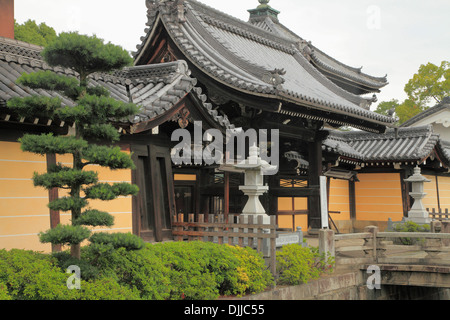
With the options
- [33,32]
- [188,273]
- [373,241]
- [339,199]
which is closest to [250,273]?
[188,273]

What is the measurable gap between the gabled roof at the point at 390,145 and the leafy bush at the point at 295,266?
420 inches

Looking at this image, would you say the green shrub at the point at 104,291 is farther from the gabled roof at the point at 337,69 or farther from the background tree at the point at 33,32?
the background tree at the point at 33,32

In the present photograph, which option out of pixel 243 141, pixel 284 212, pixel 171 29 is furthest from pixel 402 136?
pixel 171 29

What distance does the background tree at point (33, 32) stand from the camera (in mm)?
29141

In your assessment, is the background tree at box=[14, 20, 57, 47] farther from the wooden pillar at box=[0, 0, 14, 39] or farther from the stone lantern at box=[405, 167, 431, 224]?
the stone lantern at box=[405, 167, 431, 224]

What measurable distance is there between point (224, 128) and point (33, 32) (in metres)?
21.7

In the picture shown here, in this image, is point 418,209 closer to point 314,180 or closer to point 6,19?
point 314,180

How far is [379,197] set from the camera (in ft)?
81.0

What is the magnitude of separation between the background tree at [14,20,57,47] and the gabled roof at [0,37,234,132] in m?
18.2

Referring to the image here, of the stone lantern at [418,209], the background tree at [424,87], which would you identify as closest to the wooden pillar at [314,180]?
the stone lantern at [418,209]

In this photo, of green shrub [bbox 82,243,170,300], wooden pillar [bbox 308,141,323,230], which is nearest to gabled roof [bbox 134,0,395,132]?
wooden pillar [bbox 308,141,323,230]

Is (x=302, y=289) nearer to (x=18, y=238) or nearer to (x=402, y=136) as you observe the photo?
(x=18, y=238)

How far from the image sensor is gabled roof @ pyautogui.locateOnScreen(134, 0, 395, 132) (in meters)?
15.0
